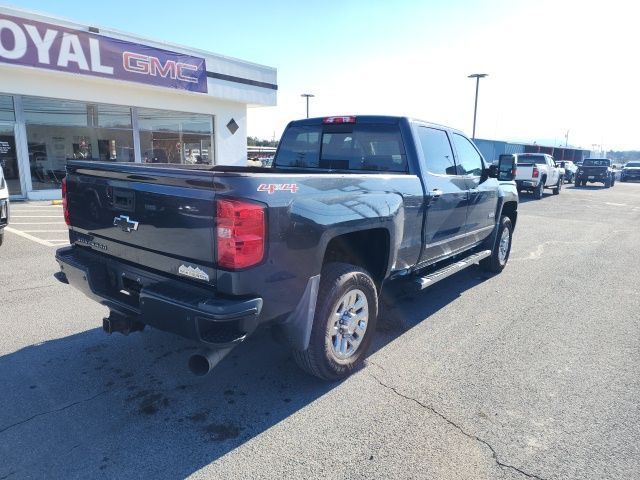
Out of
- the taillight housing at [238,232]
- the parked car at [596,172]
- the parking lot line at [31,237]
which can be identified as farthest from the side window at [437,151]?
the parked car at [596,172]

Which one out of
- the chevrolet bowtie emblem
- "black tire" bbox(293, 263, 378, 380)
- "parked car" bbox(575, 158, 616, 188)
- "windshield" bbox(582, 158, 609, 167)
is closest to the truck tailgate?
the chevrolet bowtie emblem

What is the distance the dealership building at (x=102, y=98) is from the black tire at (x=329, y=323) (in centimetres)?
1317

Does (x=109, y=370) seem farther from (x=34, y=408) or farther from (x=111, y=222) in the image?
(x=111, y=222)

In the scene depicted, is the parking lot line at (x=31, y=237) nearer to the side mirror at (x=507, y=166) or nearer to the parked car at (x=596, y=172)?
the side mirror at (x=507, y=166)

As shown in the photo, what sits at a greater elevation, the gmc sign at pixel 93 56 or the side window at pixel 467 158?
the gmc sign at pixel 93 56

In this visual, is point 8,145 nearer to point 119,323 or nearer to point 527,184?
point 119,323

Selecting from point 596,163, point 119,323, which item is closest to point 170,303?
point 119,323

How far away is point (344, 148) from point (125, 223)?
2399 millimetres

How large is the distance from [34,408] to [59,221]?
334 inches

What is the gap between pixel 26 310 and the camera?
15.2 feet

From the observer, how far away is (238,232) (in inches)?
98.0

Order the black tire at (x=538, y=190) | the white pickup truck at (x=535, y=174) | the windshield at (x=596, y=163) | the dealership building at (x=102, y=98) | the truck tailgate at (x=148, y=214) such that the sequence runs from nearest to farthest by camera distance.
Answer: the truck tailgate at (x=148, y=214)
the dealership building at (x=102, y=98)
the white pickup truck at (x=535, y=174)
the black tire at (x=538, y=190)
the windshield at (x=596, y=163)

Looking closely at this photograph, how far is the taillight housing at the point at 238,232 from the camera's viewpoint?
2.48 meters

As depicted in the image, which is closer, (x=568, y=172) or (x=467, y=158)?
(x=467, y=158)
